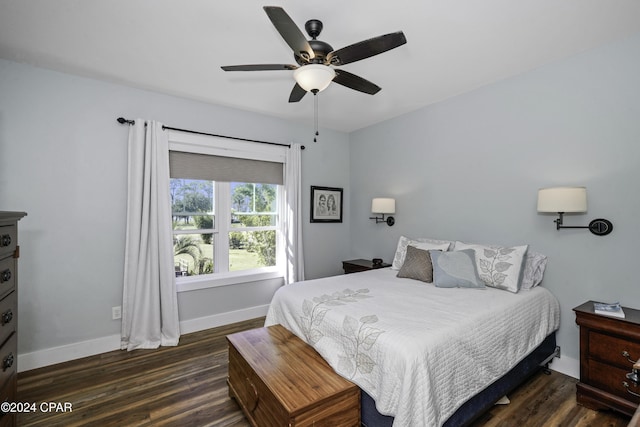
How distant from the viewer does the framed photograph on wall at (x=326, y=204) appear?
4.23 metres

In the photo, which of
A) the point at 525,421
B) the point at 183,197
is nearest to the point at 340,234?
the point at 183,197

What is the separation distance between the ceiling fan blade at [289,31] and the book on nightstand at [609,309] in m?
2.57

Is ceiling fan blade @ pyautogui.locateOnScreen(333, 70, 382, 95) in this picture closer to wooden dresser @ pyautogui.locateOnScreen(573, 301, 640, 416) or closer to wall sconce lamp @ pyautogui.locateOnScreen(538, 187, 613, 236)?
wall sconce lamp @ pyautogui.locateOnScreen(538, 187, 613, 236)

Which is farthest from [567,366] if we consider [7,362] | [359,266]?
[7,362]

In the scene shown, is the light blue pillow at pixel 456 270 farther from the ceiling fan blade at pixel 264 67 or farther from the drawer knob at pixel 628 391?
the ceiling fan blade at pixel 264 67

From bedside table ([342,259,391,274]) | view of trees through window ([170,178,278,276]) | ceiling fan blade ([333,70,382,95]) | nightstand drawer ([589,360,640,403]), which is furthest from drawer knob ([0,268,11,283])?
nightstand drawer ([589,360,640,403])

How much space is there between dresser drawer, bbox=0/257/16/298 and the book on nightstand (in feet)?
11.5

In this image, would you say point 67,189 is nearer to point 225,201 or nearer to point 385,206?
point 225,201

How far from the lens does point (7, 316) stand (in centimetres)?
150

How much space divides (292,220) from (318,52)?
242 cm

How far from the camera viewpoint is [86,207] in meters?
2.77

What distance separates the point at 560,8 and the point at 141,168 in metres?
3.59

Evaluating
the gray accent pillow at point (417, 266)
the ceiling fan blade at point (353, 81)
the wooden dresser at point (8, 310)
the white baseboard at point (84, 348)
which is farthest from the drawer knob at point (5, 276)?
the gray accent pillow at point (417, 266)

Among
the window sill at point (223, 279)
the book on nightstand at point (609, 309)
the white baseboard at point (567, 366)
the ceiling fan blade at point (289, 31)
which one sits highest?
the ceiling fan blade at point (289, 31)
